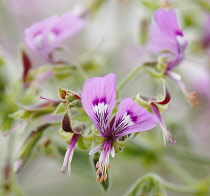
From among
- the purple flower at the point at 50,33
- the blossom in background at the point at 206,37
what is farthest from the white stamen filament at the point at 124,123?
the blossom in background at the point at 206,37

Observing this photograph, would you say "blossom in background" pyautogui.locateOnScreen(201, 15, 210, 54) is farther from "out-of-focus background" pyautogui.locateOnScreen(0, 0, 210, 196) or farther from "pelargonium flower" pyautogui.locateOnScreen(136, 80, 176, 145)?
"pelargonium flower" pyautogui.locateOnScreen(136, 80, 176, 145)

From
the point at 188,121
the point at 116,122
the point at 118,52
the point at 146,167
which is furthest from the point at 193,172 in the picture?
the point at 116,122


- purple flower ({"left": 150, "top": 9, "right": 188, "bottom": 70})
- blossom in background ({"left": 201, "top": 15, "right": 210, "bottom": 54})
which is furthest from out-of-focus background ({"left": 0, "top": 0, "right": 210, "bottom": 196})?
purple flower ({"left": 150, "top": 9, "right": 188, "bottom": 70})

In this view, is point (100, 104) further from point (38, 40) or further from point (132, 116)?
point (38, 40)

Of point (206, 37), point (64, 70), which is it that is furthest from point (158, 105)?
point (206, 37)

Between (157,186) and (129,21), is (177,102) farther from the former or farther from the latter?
(157,186)

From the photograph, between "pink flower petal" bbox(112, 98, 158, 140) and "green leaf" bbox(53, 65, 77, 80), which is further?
"green leaf" bbox(53, 65, 77, 80)

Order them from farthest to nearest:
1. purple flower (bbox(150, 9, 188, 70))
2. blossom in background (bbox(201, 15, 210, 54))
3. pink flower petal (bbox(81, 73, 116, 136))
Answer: blossom in background (bbox(201, 15, 210, 54)), purple flower (bbox(150, 9, 188, 70)), pink flower petal (bbox(81, 73, 116, 136))
